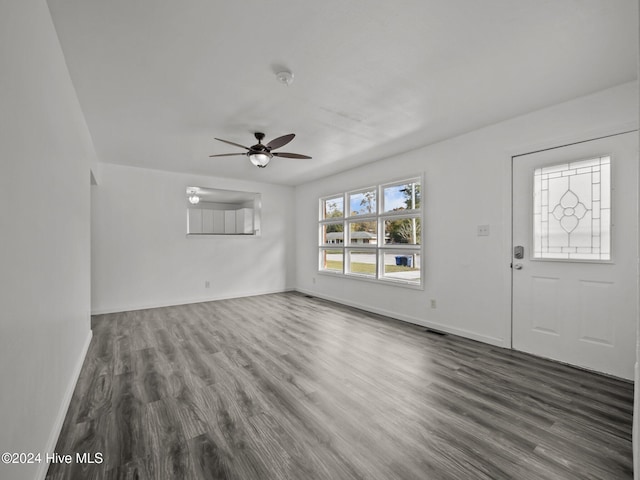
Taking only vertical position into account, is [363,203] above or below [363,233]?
above

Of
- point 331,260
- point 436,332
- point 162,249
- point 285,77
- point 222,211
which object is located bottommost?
point 436,332

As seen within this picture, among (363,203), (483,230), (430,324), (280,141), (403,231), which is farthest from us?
(363,203)

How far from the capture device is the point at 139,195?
5215 mm

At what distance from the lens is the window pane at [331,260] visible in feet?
19.6

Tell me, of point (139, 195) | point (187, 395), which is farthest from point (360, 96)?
point (139, 195)

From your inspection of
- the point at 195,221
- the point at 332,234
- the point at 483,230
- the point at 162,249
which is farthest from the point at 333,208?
the point at 162,249

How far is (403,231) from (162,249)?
446 cm

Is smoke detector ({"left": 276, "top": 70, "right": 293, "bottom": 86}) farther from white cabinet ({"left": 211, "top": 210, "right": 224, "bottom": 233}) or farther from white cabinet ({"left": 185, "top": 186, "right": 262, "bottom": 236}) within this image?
white cabinet ({"left": 211, "top": 210, "right": 224, "bottom": 233})

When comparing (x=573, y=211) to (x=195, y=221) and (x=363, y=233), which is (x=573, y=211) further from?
(x=195, y=221)

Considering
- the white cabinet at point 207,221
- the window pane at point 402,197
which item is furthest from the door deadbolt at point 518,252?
the white cabinet at point 207,221

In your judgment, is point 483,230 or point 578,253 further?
point 483,230

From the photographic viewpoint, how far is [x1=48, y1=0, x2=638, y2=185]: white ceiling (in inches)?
68.3

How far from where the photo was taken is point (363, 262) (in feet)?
17.9

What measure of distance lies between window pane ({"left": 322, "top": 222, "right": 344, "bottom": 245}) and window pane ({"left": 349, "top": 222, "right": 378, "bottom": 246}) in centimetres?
27
